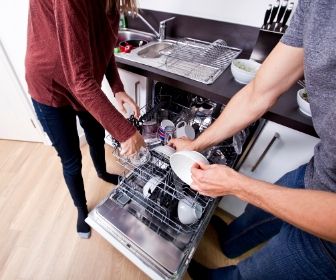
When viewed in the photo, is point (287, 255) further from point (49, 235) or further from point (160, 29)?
point (160, 29)

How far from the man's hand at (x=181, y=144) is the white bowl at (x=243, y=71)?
1.34ft

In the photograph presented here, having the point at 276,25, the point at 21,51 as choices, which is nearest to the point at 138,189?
the point at 276,25

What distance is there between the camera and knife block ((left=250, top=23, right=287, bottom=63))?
100cm

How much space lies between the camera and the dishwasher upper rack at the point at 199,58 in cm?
96

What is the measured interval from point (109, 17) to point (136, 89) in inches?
20.2

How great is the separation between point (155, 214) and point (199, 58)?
0.84 meters

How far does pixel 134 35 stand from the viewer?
1452mm

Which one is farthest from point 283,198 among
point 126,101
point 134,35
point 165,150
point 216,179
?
point 134,35

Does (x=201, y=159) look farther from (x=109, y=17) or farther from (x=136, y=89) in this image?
(x=136, y=89)

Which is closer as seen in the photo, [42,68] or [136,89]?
[42,68]

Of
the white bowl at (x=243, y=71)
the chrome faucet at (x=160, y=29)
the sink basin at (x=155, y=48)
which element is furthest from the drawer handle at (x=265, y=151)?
the chrome faucet at (x=160, y=29)

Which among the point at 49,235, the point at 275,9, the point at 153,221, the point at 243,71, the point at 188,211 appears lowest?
the point at 49,235

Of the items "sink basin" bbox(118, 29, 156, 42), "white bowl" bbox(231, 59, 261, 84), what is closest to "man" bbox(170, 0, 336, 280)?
"white bowl" bbox(231, 59, 261, 84)

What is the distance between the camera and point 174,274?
710mm
